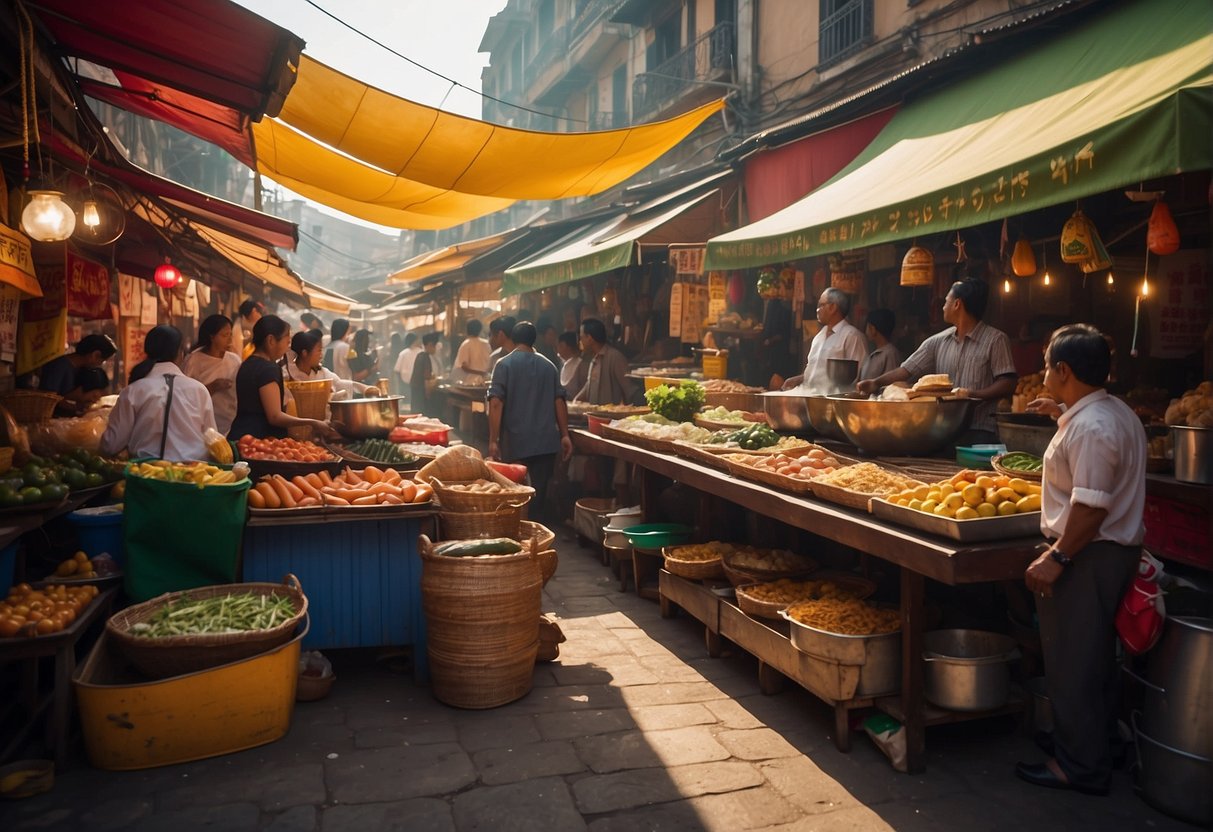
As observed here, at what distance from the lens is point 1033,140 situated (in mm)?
4902

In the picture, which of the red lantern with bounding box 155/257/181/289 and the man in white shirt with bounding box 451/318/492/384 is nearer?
the red lantern with bounding box 155/257/181/289

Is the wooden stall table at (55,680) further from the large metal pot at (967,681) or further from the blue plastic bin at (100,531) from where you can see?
the large metal pot at (967,681)

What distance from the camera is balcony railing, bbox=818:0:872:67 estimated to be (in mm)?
11766

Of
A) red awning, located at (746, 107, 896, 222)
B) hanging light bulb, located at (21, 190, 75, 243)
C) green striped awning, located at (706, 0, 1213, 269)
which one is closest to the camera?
green striped awning, located at (706, 0, 1213, 269)

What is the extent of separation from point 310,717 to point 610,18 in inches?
799

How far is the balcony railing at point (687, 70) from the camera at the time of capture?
622 inches

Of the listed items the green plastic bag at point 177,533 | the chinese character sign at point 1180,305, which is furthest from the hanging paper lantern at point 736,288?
the green plastic bag at point 177,533

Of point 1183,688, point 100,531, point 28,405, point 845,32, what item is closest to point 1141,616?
point 1183,688

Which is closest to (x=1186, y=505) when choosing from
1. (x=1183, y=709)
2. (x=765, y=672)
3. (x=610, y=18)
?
(x=1183, y=709)

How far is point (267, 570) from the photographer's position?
480 centimetres

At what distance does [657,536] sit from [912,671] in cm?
295

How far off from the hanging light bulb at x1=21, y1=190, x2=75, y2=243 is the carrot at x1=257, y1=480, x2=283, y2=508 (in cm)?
177

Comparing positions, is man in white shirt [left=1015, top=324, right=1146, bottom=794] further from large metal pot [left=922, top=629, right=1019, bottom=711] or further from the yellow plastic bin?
the yellow plastic bin

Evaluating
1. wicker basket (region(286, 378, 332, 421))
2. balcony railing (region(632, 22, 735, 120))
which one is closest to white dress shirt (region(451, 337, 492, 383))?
balcony railing (region(632, 22, 735, 120))
